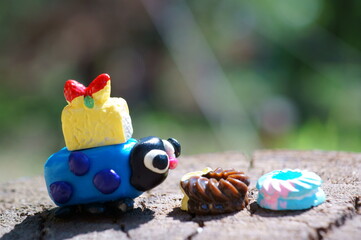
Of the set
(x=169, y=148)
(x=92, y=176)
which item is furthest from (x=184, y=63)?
(x=92, y=176)

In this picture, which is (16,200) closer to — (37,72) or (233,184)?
(233,184)

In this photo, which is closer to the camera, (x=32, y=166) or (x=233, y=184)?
(x=233, y=184)


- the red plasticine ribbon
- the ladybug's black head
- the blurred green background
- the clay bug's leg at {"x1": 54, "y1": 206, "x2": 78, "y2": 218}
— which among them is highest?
the blurred green background

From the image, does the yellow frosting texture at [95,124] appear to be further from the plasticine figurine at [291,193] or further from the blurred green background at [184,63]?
the blurred green background at [184,63]

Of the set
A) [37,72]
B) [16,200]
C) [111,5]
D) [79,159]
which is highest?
[111,5]

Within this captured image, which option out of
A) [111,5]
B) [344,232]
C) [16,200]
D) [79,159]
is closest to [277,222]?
[344,232]

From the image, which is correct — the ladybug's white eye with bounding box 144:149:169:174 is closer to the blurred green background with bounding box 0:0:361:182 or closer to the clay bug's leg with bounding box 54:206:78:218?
the clay bug's leg with bounding box 54:206:78:218

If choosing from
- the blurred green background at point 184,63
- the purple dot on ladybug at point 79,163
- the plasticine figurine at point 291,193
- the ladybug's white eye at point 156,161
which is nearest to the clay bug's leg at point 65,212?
the purple dot on ladybug at point 79,163

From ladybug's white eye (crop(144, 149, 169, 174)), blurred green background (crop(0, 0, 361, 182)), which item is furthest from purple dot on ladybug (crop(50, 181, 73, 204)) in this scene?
blurred green background (crop(0, 0, 361, 182))
